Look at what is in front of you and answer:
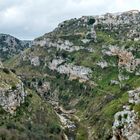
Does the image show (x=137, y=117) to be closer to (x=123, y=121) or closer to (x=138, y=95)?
(x=123, y=121)

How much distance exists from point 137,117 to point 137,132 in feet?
20.8

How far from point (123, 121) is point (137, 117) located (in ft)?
28.9

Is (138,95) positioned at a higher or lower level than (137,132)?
higher

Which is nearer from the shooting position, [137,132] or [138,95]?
[137,132]

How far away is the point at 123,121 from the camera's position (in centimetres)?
18625

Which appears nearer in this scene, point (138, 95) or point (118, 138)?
point (118, 138)

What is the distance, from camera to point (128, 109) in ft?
626

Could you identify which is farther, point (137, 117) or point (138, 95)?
point (138, 95)

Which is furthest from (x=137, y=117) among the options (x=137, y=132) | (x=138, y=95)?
(x=138, y=95)

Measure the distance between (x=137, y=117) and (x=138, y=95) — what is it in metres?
21.0

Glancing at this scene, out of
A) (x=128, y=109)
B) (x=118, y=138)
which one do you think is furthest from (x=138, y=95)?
(x=118, y=138)

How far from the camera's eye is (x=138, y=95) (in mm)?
198500

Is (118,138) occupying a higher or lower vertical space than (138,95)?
lower

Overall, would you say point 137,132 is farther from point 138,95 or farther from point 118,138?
point 138,95
